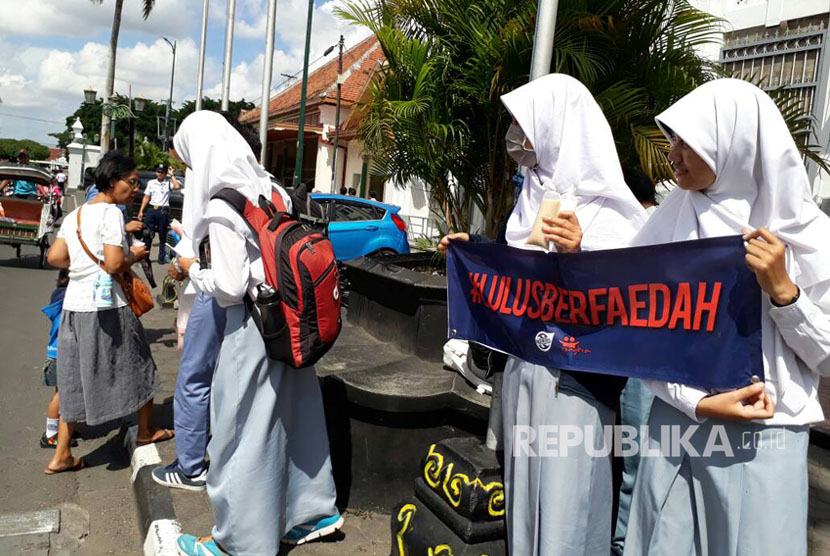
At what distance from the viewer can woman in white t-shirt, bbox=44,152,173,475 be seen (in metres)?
4.12

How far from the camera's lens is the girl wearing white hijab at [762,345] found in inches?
70.2

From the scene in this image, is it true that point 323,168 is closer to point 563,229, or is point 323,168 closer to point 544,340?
point 544,340

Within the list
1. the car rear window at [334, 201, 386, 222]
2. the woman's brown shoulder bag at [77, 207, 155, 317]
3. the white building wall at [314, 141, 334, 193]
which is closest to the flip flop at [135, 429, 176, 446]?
the woman's brown shoulder bag at [77, 207, 155, 317]

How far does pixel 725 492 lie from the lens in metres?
1.91

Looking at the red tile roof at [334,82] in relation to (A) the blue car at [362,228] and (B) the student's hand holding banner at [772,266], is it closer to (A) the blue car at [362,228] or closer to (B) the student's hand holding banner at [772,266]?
(A) the blue car at [362,228]

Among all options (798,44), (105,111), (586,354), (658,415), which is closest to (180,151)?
→ (586,354)

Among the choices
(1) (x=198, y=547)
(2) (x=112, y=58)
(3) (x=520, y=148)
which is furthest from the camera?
(2) (x=112, y=58)

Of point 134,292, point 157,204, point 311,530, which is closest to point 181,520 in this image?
point 311,530

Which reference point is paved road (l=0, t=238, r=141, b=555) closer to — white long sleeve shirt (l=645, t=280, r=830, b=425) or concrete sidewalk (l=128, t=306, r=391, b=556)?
concrete sidewalk (l=128, t=306, r=391, b=556)

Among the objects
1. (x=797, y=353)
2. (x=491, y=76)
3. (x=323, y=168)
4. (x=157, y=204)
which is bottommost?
(x=797, y=353)

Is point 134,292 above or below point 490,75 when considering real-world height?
below

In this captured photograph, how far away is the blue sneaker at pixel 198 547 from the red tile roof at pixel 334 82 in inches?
844

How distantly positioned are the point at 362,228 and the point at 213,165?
877 centimetres

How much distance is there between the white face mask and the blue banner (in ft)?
1.09
